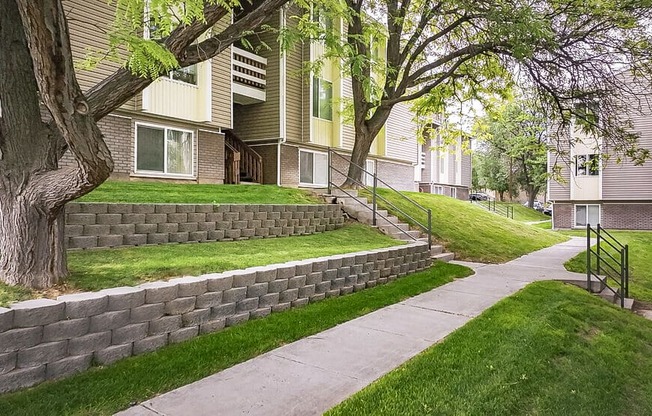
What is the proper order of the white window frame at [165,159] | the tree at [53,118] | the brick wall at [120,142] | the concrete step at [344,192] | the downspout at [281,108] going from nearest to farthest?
the tree at [53,118] < the brick wall at [120,142] < the white window frame at [165,159] < the concrete step at [344,192] < the downspout at [281,108]

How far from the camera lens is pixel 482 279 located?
333 inches

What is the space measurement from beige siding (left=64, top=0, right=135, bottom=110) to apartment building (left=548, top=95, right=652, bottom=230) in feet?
71.5

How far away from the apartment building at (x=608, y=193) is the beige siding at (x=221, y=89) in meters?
18.0

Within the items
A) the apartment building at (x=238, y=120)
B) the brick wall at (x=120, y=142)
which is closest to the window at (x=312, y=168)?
the apartment building at (x=238, y=120)

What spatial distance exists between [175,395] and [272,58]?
14816mm

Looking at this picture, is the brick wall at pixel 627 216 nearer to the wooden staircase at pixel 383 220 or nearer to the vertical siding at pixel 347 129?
the vertical siding at pixel 347 129

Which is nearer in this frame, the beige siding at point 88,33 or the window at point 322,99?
the beige siding at point 88,33

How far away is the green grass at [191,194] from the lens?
7684 mm

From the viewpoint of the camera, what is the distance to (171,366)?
12.0 ft

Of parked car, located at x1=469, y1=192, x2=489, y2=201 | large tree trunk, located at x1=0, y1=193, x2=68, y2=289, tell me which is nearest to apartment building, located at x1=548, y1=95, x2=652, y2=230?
parked car, located at x1=469, y1=192, x2=489, y2=201

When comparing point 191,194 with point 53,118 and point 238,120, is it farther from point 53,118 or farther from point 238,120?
point 238,120

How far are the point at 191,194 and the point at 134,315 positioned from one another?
5.67 meters

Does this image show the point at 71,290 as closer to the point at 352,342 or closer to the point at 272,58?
the point at 352,342

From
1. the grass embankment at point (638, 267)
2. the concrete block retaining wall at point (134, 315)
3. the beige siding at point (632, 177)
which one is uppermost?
the beige siding at point (632, 177)
